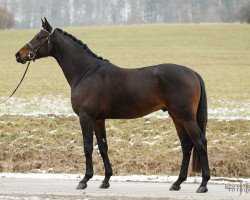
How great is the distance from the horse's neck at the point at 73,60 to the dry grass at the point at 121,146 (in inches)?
118

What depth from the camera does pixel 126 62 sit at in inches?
1639

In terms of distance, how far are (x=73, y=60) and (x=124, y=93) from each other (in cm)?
109

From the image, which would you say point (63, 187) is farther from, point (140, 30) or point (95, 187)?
point (140, 30)

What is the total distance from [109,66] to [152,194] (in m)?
2.18

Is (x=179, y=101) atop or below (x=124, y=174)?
atop

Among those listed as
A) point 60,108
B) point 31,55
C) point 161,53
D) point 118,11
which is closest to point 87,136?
point 31,55

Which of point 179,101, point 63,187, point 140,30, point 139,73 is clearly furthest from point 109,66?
point 140,30

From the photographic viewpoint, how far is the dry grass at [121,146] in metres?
13.5

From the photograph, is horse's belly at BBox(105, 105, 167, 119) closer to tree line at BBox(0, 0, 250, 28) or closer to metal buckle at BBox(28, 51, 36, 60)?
metal buckle at BBox(28, 51, 36, 60)

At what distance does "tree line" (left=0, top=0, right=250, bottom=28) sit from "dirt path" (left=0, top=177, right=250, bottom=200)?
128m

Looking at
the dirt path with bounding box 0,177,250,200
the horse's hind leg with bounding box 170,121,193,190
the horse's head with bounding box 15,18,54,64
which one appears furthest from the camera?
the horse's head with bounding box 15,18,54,64

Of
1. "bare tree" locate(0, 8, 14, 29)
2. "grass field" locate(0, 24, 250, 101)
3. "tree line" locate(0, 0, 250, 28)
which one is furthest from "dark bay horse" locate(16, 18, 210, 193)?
"tree line" locate(0, 0, 250, 28)

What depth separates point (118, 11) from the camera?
179 metres

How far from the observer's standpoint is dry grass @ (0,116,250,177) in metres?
13.5
